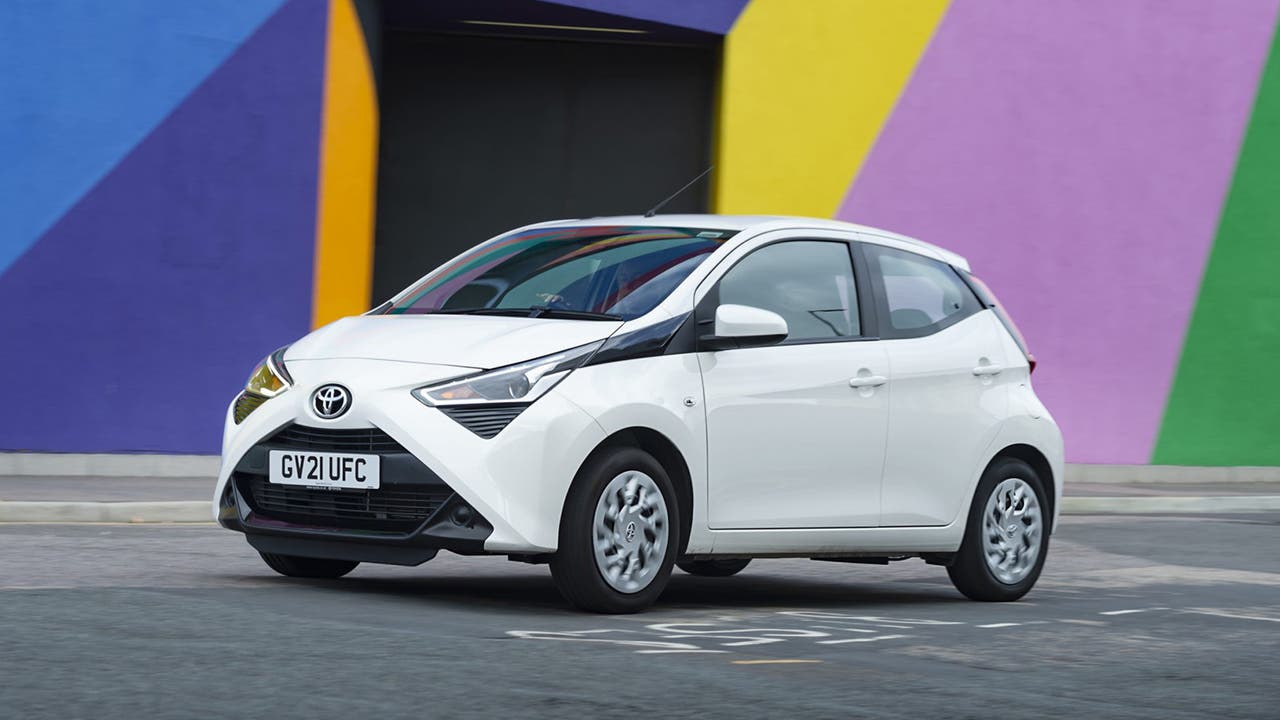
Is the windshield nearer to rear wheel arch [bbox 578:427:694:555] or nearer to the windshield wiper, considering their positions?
the windshield wiper

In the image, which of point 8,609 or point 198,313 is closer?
point 8,609

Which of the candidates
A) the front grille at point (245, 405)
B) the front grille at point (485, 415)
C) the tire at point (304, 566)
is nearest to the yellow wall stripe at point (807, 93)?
the tire at point (304, 566)

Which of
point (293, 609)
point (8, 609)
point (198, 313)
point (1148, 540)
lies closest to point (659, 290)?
point (293, 609)

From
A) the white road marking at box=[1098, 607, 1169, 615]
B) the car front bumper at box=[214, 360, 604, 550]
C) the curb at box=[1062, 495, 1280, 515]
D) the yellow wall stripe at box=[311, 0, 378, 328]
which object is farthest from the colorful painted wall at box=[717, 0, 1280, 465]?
the car front bumper at box=[214, 360, 604, 550]

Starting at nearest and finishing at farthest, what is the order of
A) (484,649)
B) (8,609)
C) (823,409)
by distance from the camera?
(484,649), (8,609), (823,409)

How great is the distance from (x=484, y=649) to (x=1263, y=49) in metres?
16.9

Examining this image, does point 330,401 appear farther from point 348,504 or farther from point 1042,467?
point 1042,467

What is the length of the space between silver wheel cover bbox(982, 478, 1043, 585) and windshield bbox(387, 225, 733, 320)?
83.5 inches

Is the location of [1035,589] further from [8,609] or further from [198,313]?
[198,313]

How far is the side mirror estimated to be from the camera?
308 inches

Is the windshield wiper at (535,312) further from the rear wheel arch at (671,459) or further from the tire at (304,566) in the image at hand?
the tire at (304,566)

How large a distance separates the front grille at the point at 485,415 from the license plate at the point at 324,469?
1.19ft

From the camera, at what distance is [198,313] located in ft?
52.6

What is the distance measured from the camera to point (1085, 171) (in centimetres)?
2005
